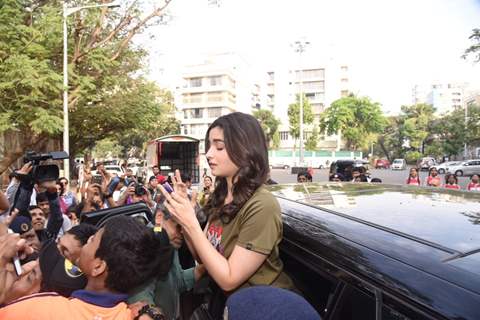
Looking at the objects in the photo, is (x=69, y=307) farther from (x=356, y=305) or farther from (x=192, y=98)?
(x=192, y=98)

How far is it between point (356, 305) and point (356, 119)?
59843 millimetres

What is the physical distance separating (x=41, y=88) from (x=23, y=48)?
1.38m

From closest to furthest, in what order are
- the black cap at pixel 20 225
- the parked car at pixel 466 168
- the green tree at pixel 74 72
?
the black cap at pixel 20 225 → the green tree at pixel 74 72 → the parked car at pixel 466 168

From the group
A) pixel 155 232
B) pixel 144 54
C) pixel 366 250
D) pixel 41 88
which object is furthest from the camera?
pixel 144 54

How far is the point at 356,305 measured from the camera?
4.10 feet

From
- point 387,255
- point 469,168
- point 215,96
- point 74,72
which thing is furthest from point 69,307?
point 215,96

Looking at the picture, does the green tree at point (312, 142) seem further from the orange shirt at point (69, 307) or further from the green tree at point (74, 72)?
the orange shirt at point (69, 307)

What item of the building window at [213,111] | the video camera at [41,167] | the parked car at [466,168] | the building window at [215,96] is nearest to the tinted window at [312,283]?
the video camera at [41,167]

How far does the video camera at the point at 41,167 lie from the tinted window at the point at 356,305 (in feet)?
8.35

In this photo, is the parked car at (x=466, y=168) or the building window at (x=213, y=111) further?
the building window at (x=213, y=111)

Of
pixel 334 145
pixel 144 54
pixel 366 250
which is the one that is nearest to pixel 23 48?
pixel 144 54

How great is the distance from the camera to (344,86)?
75.8 m

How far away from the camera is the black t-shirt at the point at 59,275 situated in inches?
73.0

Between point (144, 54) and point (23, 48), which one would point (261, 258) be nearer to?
point (23, 48)
